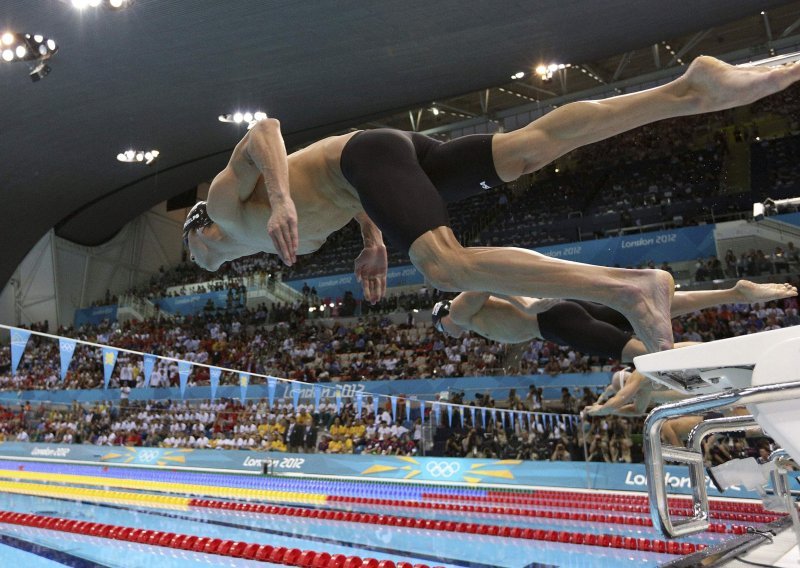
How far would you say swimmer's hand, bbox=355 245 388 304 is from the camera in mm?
3289

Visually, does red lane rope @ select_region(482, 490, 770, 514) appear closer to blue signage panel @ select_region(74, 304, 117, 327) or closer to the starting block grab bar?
the starting block grab bar

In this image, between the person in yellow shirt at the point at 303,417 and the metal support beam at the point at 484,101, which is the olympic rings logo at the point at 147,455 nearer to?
the person in yellow shirt at the point at 303,417

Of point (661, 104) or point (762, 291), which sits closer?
point (661, 104)

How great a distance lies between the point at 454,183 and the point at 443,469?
Answer: 23.4 ft

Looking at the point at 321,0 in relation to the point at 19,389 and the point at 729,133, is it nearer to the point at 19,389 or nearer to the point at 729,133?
the point at 19,389

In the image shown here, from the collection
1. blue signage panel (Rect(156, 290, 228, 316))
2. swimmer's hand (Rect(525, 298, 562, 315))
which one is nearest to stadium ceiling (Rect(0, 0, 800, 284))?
blue signage panel (Rect(156, 290, 228, 316))

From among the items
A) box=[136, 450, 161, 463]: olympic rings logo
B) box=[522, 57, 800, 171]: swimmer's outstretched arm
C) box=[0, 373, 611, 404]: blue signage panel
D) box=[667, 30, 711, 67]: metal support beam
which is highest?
box=[667, 30, 711, 67]: metal support beam

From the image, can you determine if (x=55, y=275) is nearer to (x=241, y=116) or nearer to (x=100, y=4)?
(x=241, y=116)

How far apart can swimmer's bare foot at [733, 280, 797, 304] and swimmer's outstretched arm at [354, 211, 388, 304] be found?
5.61 feet

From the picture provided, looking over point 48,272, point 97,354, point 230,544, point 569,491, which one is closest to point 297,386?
point 569,491

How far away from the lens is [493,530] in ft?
17.7

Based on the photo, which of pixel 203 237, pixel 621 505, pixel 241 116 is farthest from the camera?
pixel 241 116

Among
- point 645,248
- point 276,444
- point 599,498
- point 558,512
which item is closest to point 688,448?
point 558,512

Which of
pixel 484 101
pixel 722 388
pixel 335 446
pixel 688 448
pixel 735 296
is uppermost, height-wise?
pixel 484 101
